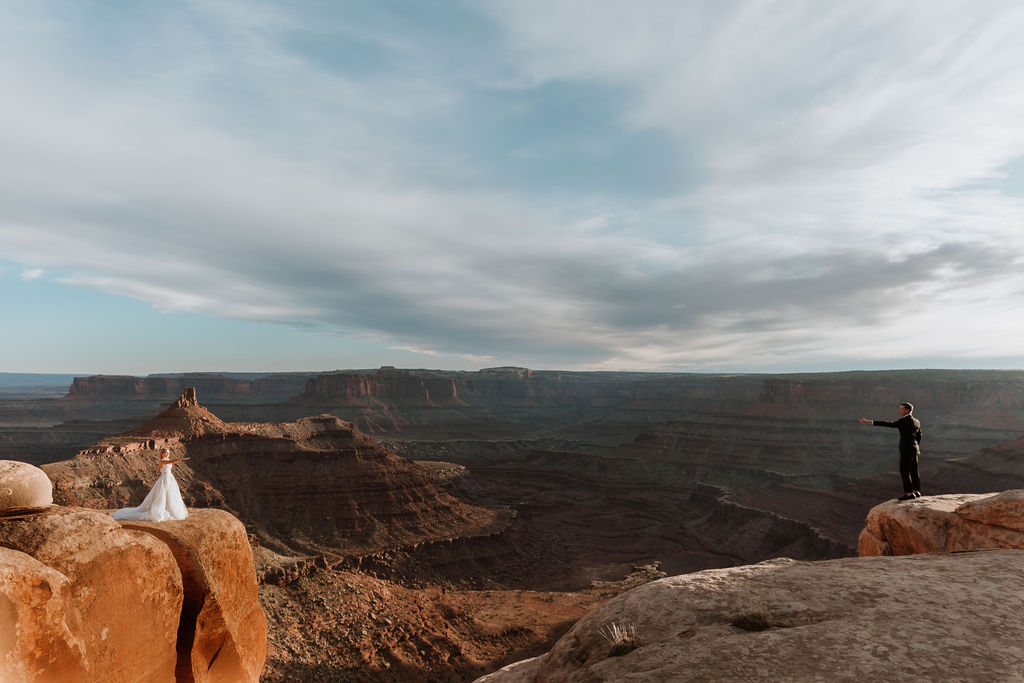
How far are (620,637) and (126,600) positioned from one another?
6.71 meters

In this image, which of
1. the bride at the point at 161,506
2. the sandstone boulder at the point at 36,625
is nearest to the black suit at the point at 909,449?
the bride at the point at 161,506

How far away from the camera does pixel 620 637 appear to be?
5.68m

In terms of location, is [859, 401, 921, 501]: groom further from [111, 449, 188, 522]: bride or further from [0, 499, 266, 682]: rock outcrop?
[111, 449, 188, 522]: bride

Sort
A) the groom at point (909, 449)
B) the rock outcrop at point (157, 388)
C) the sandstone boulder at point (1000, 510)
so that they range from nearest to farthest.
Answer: the sandstone boulder at point (1000, 510)
the groom at point (909, 449)
the rock outcrop at point (157, 388)

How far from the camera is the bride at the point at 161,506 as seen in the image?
9242 mm

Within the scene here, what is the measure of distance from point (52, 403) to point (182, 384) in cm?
3571

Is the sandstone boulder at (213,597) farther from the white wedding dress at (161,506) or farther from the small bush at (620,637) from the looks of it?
the small bush at (620,637)

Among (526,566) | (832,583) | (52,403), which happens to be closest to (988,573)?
(832,583)

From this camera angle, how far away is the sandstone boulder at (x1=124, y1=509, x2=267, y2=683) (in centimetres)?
839

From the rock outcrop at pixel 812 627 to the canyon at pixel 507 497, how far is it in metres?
12.0

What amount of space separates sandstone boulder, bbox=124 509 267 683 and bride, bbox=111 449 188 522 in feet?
0.92

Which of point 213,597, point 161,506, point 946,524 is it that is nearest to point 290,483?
point 161,506

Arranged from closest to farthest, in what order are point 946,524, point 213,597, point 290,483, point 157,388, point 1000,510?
point 213,597 → point 1000,510 → point 946,524 → point 290,483 → point 157,388

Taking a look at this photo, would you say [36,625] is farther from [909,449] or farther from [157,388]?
[157,388]
